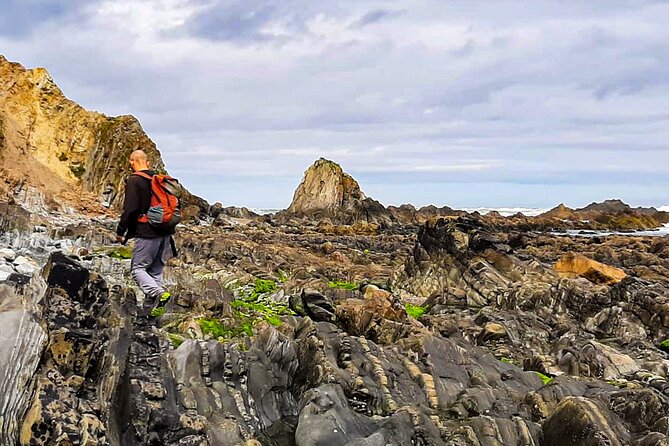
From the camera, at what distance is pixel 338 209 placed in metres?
81.6

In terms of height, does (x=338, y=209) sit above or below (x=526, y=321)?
above

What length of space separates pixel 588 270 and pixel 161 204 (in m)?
19.9

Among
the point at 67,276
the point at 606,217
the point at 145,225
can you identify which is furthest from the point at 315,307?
the point at 606,217

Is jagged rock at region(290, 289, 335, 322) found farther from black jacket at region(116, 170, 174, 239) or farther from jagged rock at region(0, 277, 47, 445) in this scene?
jagged rock at region(0, 277, 47, 445)

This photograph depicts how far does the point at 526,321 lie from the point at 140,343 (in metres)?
11.6

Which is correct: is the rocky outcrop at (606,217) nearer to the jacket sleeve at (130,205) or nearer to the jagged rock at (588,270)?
the jagged rock at (588,270)

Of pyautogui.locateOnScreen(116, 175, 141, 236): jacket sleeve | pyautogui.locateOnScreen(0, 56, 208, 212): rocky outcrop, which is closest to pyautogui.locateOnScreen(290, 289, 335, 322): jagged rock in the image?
pyautogui.locateOnScreen(116, 175, 141, 236): jacket sleeve

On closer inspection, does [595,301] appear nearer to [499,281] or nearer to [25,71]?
[499,281]

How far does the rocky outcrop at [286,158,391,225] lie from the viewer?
79438mm

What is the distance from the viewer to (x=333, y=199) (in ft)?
274

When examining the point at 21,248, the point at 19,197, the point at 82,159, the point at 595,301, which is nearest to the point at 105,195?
the point at 82,159

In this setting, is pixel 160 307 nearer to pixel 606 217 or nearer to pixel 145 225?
pixel 145 225

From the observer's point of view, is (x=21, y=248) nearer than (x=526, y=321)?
No

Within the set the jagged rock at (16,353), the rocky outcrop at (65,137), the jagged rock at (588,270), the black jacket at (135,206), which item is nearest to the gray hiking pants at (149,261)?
the black jacket at (135,206)
